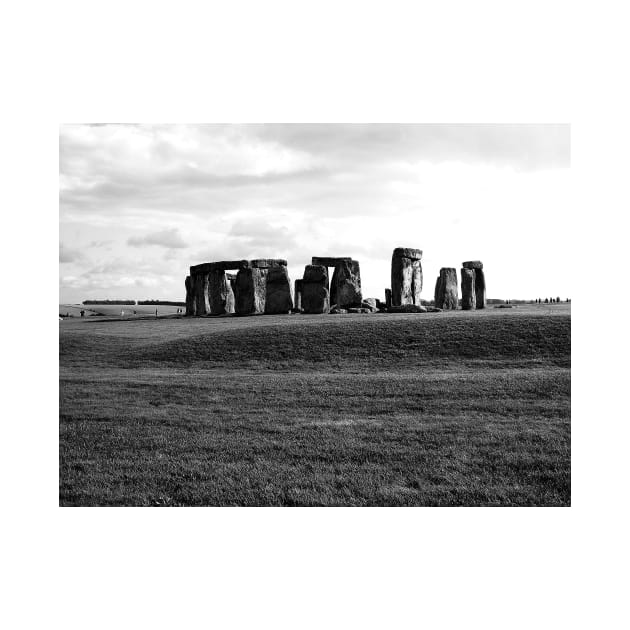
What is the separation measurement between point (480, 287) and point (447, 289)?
1845mm

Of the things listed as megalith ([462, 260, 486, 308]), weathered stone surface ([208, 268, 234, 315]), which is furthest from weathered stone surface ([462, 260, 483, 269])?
weathered stone surface ([208, 268, 234, 315])

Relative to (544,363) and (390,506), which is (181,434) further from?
(544,363)

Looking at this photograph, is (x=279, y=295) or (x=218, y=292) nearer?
(x=279, y=295)

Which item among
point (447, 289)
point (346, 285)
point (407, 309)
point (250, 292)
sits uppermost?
point (346, 285)

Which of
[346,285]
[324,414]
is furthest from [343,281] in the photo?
[324,414]

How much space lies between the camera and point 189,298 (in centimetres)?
2791

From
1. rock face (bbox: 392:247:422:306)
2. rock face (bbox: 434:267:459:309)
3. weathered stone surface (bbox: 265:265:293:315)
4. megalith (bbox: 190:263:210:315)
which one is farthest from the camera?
megalith (bbox: 190:263:210:315)

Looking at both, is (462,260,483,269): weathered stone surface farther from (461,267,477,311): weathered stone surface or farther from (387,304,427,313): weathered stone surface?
(387,304,427,313): weathered stone surface

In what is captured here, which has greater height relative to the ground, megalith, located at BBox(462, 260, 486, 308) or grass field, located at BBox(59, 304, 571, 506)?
megalith, located at BBox(462, 260, 486, 308)

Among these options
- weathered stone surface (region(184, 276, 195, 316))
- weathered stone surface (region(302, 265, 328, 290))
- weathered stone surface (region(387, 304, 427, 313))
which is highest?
Answer: weathered stone surface (region(302, 265, 328, 290))

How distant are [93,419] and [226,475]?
3.39 meters

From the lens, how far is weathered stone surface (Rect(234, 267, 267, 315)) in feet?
81.0

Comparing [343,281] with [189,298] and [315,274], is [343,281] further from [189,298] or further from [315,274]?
[189,298]

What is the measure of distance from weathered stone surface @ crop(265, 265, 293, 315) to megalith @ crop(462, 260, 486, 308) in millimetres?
7955
